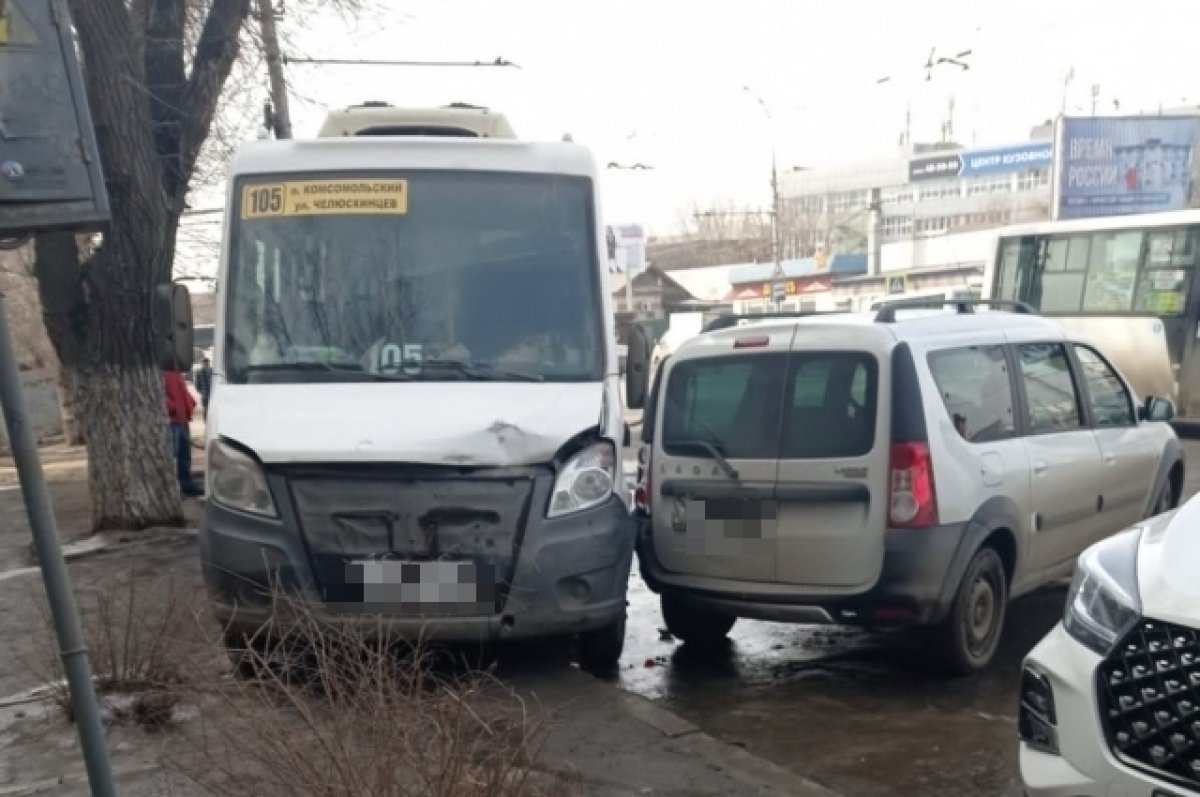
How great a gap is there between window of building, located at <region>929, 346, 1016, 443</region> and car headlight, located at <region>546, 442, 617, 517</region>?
171 cm

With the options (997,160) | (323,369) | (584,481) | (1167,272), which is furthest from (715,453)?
(997,160)

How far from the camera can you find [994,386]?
20.4 feet

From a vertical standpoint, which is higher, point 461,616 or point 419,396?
point 419,396

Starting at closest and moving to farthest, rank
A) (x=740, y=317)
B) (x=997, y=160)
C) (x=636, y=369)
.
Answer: (x=636, y=369) < (x=740, y=317) < (x=997, y=160)

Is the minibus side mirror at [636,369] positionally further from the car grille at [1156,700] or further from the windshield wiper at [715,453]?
the car grille at [1156,700]

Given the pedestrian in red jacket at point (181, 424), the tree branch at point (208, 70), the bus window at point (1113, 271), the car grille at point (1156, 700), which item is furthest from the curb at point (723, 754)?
the bus window at point (1113, 271)

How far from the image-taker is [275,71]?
1323 cm

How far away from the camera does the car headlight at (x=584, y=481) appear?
5.41 meters

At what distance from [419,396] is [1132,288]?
45.4 ft

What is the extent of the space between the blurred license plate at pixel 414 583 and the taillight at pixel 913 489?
2059 mm

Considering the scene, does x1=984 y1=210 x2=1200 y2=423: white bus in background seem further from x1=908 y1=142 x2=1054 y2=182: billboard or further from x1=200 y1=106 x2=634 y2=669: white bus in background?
x1=908 y1=142 x2=1054 y2=182: billboard

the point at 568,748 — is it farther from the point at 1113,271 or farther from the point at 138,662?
the point at 1113,271

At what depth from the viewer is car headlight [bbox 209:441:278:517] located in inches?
210

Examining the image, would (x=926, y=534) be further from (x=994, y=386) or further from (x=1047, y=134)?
(x=1047, y=134)
